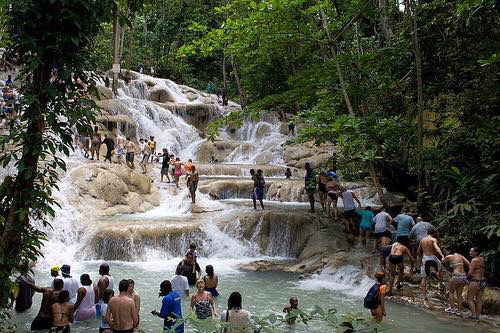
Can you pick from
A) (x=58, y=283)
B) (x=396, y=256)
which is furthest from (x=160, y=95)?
(x=58, y=283)

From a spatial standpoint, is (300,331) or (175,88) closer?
(300,331)

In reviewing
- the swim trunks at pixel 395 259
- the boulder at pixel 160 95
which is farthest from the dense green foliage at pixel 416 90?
the boulder at pixel 160 95

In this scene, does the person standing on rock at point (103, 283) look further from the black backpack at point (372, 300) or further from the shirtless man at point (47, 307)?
the black backpack at point (372, 300)

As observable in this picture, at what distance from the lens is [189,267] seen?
33.2 ft

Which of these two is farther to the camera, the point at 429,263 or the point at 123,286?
the point at 429,263

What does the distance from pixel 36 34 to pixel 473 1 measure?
6.98 m

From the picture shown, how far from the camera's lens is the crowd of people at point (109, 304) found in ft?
20.1

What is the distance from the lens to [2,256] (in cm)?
378

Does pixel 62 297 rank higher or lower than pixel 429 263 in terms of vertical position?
lower

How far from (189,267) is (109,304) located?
4.02 meters

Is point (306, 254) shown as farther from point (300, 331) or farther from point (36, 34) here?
point (36, 34)

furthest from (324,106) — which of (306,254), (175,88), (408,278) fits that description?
(175,88)

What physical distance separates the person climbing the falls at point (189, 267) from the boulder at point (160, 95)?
2472cm

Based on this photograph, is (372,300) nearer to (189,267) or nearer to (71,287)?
(189,267)
